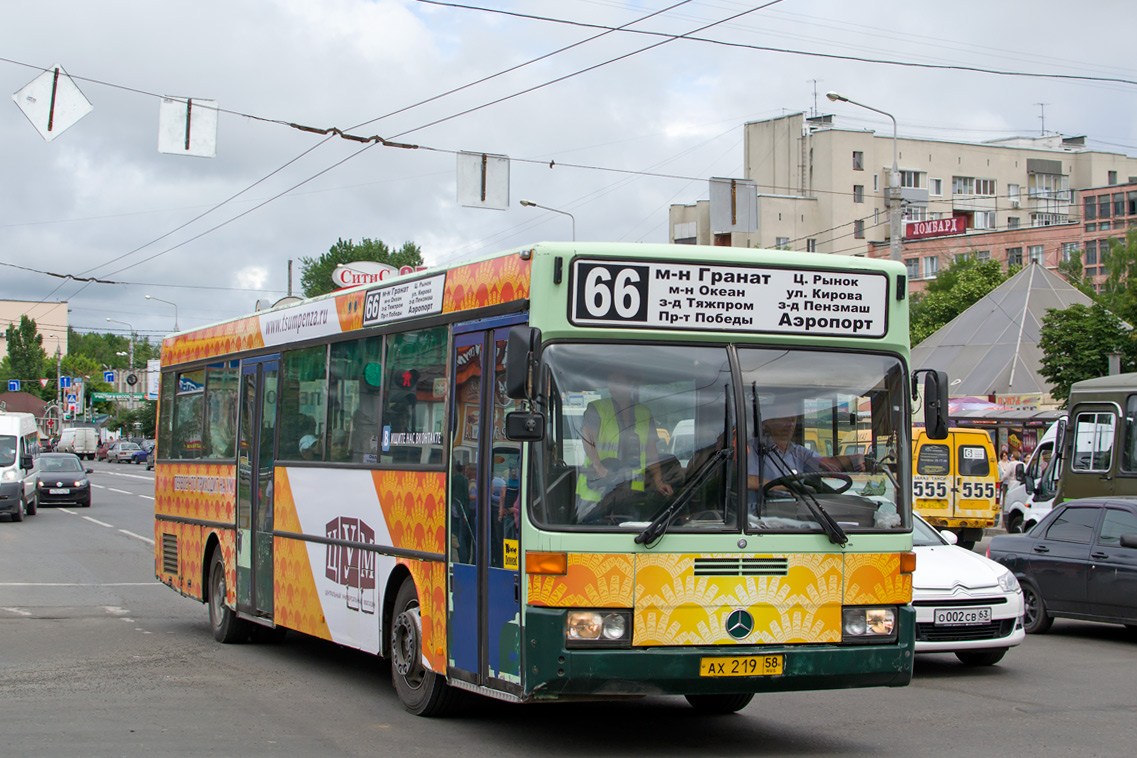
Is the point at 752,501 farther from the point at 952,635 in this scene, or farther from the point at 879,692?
the point at 952,635

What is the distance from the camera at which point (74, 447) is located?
101 meters

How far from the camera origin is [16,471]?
33.2 metres

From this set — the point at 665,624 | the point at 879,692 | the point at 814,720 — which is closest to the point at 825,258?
the point at 665,624

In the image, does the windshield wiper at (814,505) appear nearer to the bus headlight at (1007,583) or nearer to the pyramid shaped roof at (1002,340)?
the bus headlight at (1007,583)

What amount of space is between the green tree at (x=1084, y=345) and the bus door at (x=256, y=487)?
2765cm

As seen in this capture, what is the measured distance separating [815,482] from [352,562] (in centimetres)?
396

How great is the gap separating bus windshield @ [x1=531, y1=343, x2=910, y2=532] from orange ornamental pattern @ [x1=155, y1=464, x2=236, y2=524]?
629 cm

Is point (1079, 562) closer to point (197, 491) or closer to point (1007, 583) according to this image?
point (1007, 583)

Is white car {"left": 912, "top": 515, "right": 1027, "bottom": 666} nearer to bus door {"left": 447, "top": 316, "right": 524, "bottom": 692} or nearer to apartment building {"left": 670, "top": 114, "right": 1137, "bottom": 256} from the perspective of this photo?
bus door {"left": 447, "top": 316, "right": 524, "bottom": 692}

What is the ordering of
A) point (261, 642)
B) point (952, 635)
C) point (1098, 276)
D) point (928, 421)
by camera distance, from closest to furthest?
point (928, 421)
point (952, 635)
point (261, 642)
point (1098, 276)

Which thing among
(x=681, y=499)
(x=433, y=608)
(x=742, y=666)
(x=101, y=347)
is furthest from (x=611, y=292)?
(x=101, y=347)

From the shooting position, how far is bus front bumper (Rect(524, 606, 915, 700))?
283 inches

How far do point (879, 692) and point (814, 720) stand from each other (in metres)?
1.49

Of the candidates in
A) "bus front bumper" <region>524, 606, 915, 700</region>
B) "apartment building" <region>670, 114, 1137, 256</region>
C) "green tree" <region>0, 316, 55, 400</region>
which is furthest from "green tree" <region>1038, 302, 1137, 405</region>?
"green tree" <region>0, 316, 55, 400</region>
